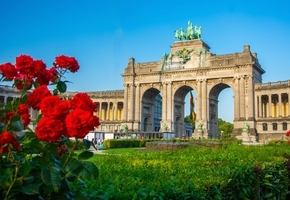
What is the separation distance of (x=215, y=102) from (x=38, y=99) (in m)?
66.4

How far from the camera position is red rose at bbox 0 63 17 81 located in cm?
426

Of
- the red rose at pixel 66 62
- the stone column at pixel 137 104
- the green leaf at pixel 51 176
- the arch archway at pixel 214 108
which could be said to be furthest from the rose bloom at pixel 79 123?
the stone column at pixel 137 104

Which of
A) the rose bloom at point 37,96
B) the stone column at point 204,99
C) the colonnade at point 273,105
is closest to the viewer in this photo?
the rose bloom at point 37,96

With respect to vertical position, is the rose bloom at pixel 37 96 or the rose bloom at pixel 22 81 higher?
the rose bloom at pixel 22 81

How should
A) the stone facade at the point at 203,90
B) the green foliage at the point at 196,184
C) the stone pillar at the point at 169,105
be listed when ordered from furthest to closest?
the stone pillar at the point at 169,105 → the stone facade at the point at 203,90 → the green foliage at the point at 196,184

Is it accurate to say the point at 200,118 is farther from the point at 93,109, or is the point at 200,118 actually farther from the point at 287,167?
the point at 93,109

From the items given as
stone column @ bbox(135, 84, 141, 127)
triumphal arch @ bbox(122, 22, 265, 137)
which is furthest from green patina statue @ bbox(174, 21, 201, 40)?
stone column @ bbox(135, 84, 141, 127)

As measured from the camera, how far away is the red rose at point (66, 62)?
480cm

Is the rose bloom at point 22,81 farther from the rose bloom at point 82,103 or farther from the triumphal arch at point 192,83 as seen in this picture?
the triumphal arch at point 192,83

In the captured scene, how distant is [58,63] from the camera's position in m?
4.81

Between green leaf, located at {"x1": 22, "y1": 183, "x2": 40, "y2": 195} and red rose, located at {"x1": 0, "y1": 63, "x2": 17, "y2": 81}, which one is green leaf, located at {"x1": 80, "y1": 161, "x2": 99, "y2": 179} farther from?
red rose, located at {"x1": 0, "y1": 63, "x2": 17, "y2": 81}

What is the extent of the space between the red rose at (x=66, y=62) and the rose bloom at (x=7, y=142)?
1.65m

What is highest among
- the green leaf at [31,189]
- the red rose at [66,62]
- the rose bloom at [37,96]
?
the red rose at [66,62]

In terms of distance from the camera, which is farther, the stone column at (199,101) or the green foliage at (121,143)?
the stone column at (199,101)
